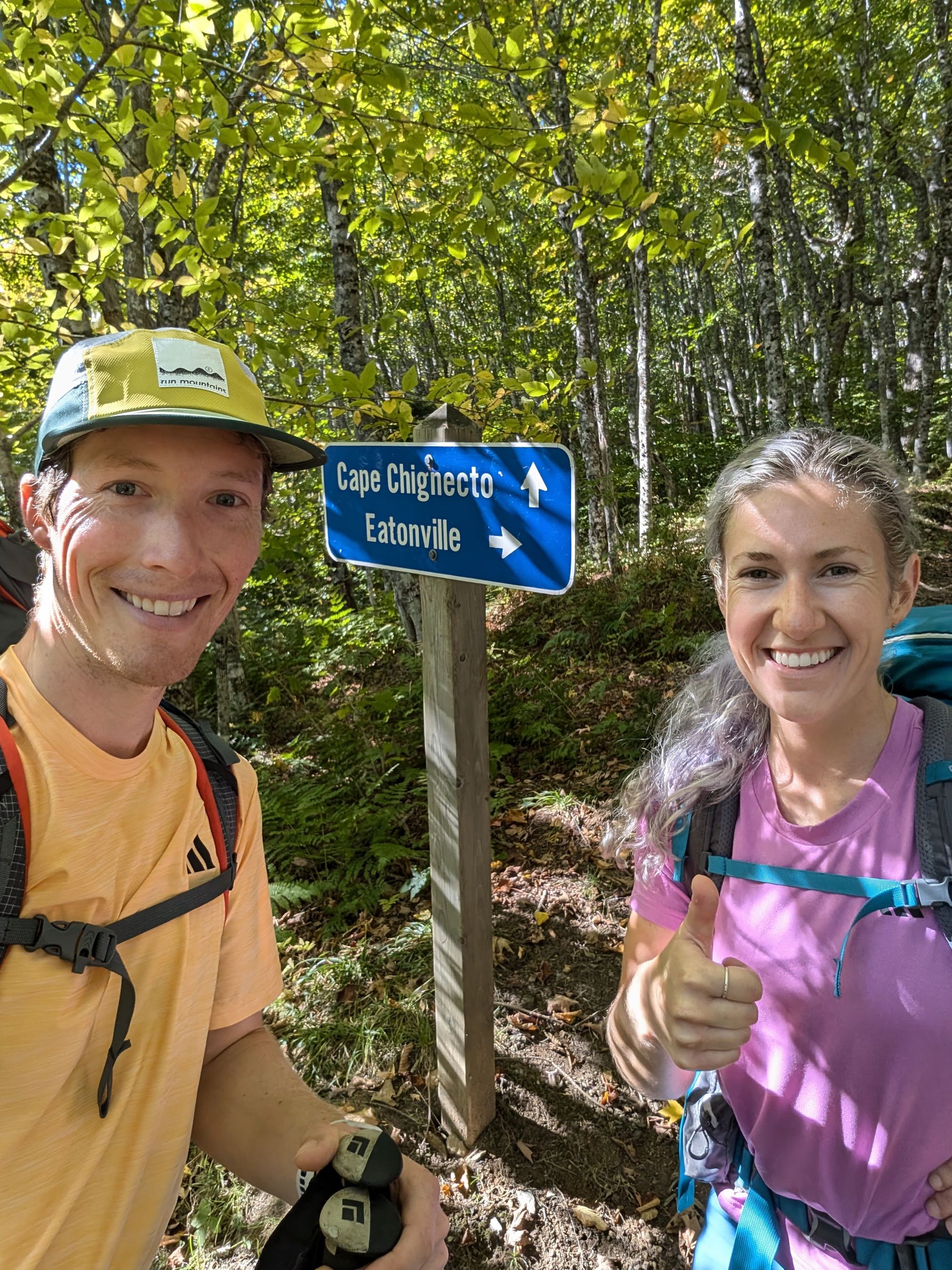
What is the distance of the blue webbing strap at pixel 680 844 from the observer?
165 cm

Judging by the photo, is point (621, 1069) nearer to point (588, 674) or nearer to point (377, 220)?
point (377, 220)

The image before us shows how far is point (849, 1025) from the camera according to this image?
4.60 ft

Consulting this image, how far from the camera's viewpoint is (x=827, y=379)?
14.6m

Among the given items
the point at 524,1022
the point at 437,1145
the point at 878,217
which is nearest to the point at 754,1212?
the point at 437,1145

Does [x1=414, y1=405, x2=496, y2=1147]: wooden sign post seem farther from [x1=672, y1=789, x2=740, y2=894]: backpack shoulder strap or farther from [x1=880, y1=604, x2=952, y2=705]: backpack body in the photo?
[x1=880, y1=604, x2=952, y2=705]: backpack body

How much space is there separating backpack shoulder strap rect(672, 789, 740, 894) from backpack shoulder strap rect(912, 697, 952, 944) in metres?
0.40

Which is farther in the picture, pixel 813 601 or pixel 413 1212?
pixel 813 601

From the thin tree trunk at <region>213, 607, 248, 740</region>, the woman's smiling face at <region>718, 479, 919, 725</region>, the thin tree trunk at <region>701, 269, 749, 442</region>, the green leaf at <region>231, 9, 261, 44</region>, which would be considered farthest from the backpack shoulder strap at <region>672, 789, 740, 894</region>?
the thin tree trunk at <region>701, 269, 749, 442</region>

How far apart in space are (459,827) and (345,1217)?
1.52 metres

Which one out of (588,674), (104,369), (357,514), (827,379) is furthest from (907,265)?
(104,369)

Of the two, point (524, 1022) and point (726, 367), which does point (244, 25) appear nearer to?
point (524, 1022)

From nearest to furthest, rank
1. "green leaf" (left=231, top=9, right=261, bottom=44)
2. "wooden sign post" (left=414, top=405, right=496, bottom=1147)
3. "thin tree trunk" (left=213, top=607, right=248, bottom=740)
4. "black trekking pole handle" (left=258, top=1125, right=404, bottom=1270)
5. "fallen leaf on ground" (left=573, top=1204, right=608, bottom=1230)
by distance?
"black trekking pole handle" (left=258, top=1125, right=404, bottom=1270), "wooden sign post" (left=414, top=405, right=496, bottom=1147), "green leaf" (left=231, top=9, right=261, bottom=44), "fallen leaf on ground" (left=573, top=1204, right=608, bottom=1230), "thin tree trunk" (left=213, top=607, right=248, bottom=740)

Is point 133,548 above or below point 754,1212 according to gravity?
above

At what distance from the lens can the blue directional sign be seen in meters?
1.97
